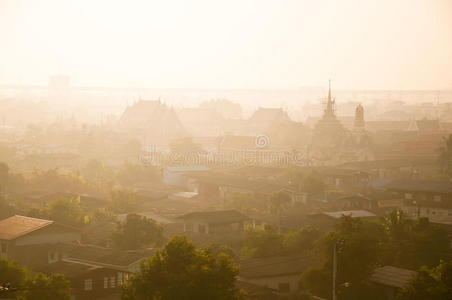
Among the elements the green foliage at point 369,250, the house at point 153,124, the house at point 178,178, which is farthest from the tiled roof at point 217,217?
the house at point 153,124

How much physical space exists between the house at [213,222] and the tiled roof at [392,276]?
627cm

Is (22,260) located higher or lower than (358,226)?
lower

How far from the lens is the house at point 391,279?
13.9 meters

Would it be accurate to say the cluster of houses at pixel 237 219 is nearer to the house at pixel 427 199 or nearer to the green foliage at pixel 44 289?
the house at pixel 427 199

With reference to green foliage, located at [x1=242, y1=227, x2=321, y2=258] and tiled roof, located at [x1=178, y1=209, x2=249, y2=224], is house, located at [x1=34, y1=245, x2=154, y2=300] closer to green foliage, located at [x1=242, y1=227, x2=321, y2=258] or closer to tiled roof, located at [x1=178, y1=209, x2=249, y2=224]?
green foliage, located at [x1=242, y1=227, x2=321, y2=258]

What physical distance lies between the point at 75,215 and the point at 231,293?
10.3m

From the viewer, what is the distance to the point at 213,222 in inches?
786

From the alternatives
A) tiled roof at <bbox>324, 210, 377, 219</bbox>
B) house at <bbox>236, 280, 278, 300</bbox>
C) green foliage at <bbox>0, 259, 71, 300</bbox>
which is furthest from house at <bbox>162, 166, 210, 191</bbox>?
green foliage at <bbox>0, 259, 71, 300</bbox>

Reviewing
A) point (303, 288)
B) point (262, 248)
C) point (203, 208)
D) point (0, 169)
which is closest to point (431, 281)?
point (303, 288)

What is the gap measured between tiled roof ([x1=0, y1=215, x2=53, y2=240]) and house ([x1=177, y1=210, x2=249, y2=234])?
14.9ft

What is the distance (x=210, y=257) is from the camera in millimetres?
11734

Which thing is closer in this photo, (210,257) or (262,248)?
(210,257)

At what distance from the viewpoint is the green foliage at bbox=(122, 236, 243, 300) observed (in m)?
11.1

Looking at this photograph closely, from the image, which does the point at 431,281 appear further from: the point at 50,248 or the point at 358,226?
the point at 50,248
